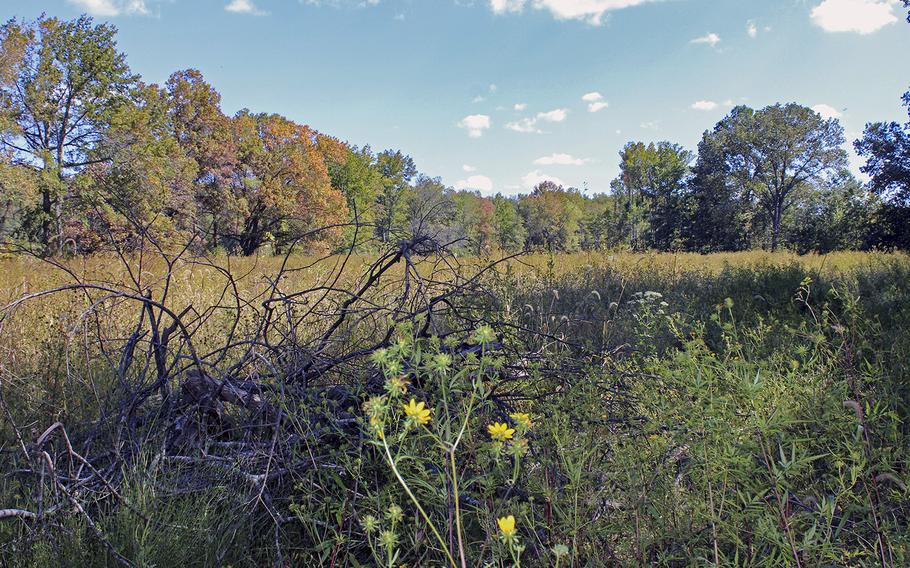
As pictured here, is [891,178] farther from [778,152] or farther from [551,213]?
[551,213]

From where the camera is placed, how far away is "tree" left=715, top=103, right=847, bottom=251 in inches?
1676

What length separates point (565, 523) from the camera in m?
1.40

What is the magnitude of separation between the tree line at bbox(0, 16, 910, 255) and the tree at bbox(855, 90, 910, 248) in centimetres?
8

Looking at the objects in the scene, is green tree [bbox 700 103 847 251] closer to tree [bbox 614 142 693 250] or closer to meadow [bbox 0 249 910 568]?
tree [bbox 614 142 693 250]

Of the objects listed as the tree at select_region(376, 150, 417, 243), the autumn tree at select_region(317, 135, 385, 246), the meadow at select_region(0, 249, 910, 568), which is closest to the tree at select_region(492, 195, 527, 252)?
the tree at select_region(376, 150, 417, 243)

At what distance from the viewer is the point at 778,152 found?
4378 centimetres

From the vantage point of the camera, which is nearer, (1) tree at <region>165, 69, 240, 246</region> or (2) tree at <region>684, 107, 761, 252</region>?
(1) tree at <region>165, 69, 240, 246</region>

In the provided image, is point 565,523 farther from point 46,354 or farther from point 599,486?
point 46,354

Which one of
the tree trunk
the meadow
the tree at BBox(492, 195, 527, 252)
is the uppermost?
the tree at BBox(492, 195, 527, 252)

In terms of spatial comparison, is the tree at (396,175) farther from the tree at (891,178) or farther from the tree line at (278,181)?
the tree at (891,178)

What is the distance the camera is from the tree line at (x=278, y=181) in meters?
A: 4.62

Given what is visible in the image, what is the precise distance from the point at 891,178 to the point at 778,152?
30.9 metres

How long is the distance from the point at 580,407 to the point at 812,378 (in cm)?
136

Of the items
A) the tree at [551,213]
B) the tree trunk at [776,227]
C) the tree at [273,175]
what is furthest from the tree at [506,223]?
the tree at [273,175]
